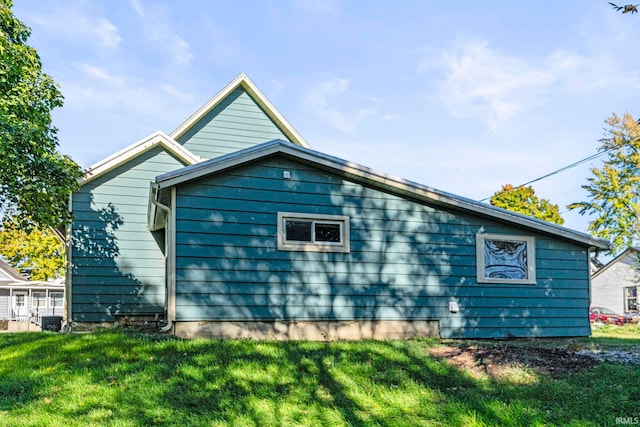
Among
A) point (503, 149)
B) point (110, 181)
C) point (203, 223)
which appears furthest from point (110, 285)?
point (503, 149)

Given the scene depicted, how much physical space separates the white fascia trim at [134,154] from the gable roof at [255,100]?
268cm

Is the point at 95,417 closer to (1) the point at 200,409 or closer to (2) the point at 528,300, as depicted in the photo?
(1) the point at 200,409

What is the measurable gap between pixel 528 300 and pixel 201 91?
13.6 m

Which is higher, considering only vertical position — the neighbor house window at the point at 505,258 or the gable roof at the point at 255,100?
the gable roof at the point at 255,100

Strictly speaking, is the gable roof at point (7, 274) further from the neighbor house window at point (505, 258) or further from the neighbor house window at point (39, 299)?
the neighbor house window at point (505, 258)

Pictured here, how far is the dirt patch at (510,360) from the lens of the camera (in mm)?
7011

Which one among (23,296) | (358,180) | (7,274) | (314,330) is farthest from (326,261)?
(23,296)

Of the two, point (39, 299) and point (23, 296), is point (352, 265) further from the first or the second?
point (39, 299)

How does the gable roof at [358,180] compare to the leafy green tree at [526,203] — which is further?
the leafy green tree at [526,203]

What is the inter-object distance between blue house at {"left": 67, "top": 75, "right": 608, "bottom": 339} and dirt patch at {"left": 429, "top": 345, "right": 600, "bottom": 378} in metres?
2.17

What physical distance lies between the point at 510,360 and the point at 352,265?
139 inches

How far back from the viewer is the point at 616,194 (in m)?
36.4

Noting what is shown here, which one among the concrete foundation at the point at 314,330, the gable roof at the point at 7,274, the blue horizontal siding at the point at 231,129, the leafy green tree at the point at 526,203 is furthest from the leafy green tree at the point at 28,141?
the leafy green tree at the point at 526,203

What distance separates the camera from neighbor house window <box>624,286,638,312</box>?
104 feet
